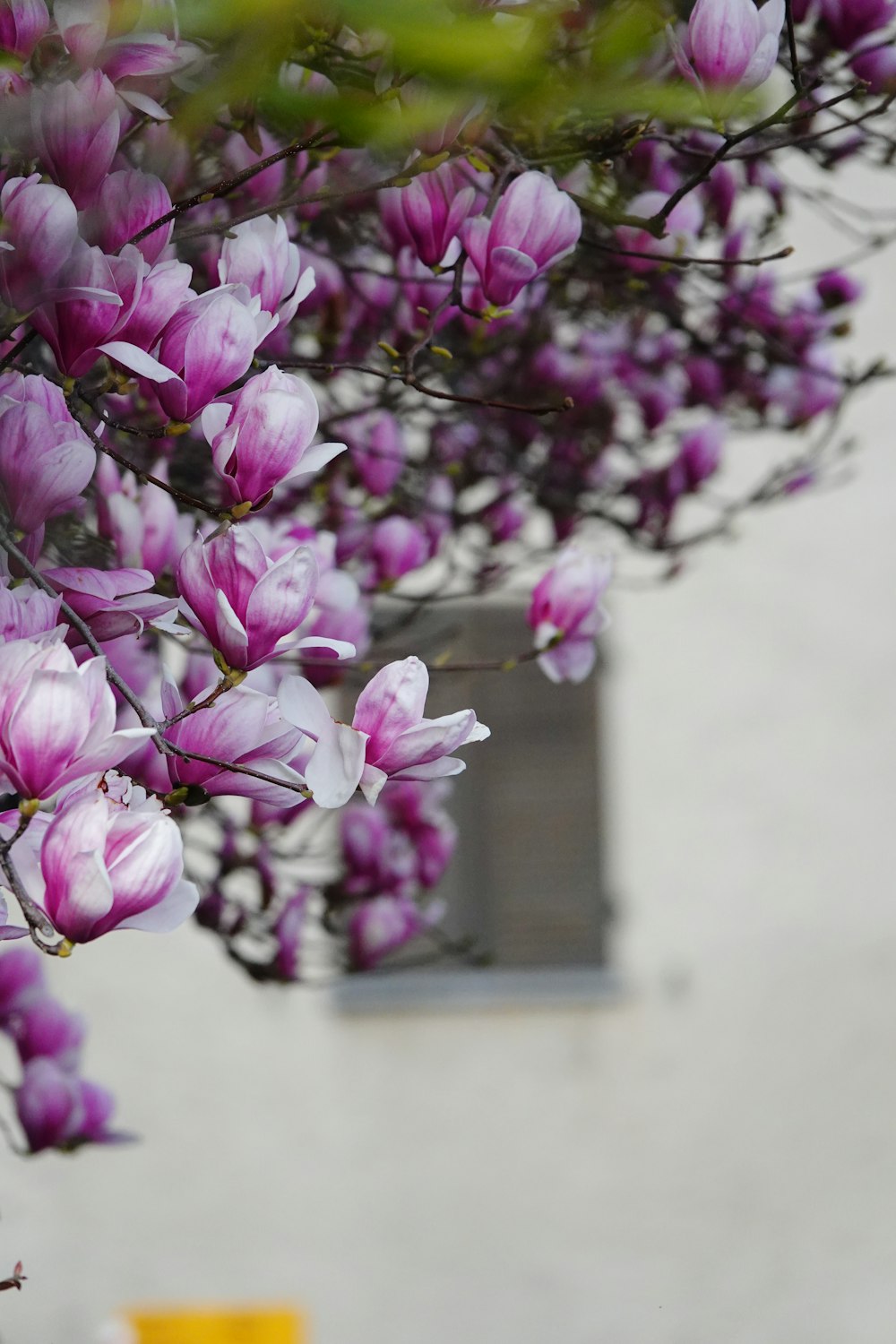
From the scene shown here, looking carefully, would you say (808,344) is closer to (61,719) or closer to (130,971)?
(61,719)

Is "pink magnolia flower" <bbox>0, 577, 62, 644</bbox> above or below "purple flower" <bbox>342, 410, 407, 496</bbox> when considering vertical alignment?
above

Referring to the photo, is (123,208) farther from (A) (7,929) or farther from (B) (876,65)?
(B) (876,65)

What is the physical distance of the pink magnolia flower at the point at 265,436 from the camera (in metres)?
0.65

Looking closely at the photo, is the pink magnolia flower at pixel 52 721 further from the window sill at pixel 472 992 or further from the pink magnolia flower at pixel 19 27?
the window sill at pixel 472 992

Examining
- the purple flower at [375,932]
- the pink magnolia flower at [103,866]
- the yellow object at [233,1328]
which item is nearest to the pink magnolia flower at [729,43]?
the pink magnolia flower at [103,866]

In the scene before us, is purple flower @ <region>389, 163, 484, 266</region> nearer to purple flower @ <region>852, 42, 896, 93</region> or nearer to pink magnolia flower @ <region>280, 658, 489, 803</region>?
pink magnolia flower @ <region>280, 658, 489, 803</region>

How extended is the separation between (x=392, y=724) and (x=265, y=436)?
0.14 meters

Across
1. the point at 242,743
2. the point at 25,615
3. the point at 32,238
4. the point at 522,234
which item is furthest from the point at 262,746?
the point at 522,234

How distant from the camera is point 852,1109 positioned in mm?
3996

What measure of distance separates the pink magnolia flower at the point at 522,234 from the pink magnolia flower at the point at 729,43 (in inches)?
3.9

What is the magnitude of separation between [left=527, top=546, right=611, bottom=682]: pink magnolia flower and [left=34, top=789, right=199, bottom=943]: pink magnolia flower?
0.56 metres

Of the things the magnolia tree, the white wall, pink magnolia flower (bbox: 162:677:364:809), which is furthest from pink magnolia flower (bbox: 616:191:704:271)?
the white wall

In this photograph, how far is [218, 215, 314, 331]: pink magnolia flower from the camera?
0.72m

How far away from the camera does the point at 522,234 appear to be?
82cm
